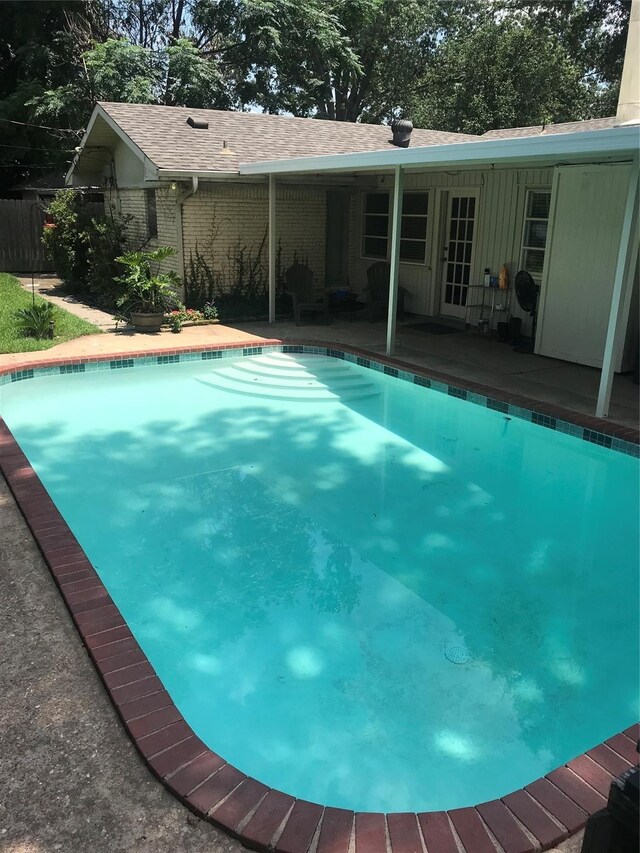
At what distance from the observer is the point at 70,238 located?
1538 cm

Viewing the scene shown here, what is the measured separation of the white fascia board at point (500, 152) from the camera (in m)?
5.73

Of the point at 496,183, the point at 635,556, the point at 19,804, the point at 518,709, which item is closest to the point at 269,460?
the point at 635,556

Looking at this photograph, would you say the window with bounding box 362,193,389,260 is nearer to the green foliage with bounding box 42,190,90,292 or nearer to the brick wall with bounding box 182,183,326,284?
the brick wall with bounding box 182,183,326,284

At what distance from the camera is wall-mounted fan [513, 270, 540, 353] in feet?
33.7

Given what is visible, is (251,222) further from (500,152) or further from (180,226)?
(500,152)

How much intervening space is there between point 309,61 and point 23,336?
64.8 feet

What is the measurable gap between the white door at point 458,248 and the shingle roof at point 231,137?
2424mm

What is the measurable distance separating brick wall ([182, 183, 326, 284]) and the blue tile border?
3395mm

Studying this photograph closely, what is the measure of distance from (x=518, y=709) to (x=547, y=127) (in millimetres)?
13061

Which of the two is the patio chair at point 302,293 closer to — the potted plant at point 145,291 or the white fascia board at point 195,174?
the white fascia board at point 195,174

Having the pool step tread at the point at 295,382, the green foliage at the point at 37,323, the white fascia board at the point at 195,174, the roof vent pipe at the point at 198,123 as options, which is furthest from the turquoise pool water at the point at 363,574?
the roof vent pipe at the point at 198,123

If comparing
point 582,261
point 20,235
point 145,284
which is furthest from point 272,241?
point 20,235

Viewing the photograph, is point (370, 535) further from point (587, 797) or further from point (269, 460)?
point (587, 797)

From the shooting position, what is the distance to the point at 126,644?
3.29 meters
